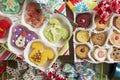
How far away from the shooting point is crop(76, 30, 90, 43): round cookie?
179 cm

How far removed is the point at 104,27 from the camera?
179 centimetres

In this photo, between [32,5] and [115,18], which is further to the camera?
[115,18]

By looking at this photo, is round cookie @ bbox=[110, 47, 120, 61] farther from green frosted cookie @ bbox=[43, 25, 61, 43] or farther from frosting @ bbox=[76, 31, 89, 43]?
green frosted cookie @ bbox=[43, 25, 61, 43]

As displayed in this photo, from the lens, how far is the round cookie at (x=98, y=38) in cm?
180

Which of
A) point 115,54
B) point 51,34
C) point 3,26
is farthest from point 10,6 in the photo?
point 115,54

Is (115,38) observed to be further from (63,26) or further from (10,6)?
(10,6)

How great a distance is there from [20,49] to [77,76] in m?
0.40

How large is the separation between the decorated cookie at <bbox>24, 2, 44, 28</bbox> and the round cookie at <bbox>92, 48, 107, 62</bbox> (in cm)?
36

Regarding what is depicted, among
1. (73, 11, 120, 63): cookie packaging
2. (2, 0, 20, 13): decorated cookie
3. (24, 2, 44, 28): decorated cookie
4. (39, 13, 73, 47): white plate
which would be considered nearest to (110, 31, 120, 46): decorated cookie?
(73, 11, 120, 63): cookie packaging

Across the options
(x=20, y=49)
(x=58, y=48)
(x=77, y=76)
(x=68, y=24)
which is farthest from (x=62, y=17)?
(x=77, y=76)

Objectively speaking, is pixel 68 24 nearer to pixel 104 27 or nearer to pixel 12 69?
pixel 104 27

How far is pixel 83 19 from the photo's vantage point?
70.0 inches

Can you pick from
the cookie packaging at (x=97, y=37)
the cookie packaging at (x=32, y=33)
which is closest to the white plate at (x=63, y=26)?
the cookie packaging at (x=32, y=33)

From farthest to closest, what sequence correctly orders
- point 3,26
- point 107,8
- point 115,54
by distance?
point 115,54 → point 107,8 → point 3,26
